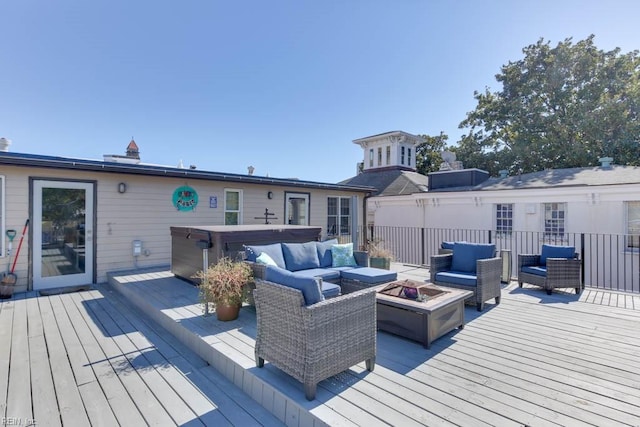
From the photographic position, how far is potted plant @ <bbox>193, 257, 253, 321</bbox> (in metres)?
3.56

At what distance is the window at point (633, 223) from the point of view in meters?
8.20

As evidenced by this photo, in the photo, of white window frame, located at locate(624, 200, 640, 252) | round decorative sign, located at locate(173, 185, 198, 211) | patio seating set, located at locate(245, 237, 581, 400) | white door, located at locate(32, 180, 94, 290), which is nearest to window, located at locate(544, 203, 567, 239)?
white window frame, located at locate(624, 200, 640, 252)

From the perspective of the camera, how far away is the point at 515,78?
17.4 meters

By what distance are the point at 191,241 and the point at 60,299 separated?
231 centimetres

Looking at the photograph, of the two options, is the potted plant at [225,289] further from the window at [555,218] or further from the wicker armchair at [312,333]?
the window at [555,218]

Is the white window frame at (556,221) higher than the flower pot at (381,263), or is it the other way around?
the white window frame at (556,221)

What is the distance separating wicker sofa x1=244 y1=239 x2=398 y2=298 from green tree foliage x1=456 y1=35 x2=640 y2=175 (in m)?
16.7

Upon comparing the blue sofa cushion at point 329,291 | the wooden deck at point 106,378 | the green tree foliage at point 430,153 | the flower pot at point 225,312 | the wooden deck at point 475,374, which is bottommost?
the wooden deck at point 106,378

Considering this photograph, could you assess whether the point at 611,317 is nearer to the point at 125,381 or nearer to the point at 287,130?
the point at 125,381

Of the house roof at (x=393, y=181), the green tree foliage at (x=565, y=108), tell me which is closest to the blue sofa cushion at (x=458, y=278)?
the house roof at (x=393, y=181)

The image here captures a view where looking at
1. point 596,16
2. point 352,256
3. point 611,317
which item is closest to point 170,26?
→ point 352,256

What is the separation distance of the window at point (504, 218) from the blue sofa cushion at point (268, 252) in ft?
28.7

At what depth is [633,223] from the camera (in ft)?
27.1

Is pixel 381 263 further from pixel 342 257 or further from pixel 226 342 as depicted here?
pixel 226 342
